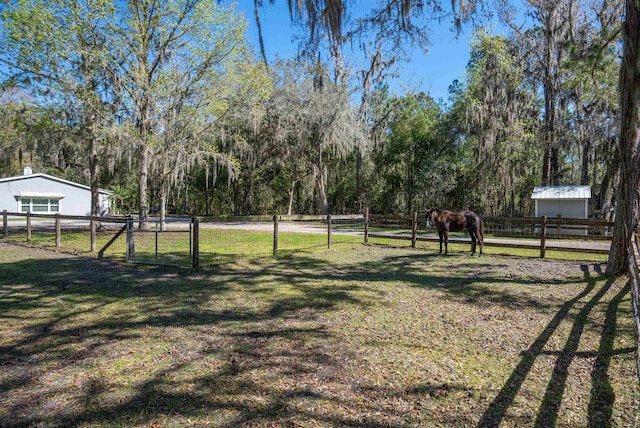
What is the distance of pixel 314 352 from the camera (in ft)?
12.5

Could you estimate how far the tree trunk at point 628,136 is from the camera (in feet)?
21.0

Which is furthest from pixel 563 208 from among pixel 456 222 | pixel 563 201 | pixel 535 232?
pixel 456 222

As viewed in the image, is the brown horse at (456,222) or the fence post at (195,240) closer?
the fence post at (195,240)

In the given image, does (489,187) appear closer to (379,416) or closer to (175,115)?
(175,115)

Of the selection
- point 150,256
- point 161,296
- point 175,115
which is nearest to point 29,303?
point 161,296

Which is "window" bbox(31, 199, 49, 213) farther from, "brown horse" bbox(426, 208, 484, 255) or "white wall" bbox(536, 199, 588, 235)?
"white wall" bbox(536, 199, 588, 235)

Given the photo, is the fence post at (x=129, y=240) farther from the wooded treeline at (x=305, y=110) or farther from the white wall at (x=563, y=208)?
the white wall at (x=563, y=208)

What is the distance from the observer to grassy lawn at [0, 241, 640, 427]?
8.88 feet

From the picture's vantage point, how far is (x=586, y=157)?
821 inches

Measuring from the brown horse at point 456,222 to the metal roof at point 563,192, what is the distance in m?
8.87

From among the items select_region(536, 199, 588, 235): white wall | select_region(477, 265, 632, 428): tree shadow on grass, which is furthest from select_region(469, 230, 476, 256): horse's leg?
select_region(536, 199, 588, 235): white wall

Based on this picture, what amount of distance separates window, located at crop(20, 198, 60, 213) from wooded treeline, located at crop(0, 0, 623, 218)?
20.5 ft

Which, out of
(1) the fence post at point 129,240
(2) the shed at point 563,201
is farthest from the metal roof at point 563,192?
(1) the fence post at point 129,240

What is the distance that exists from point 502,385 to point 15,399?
3705 mm
